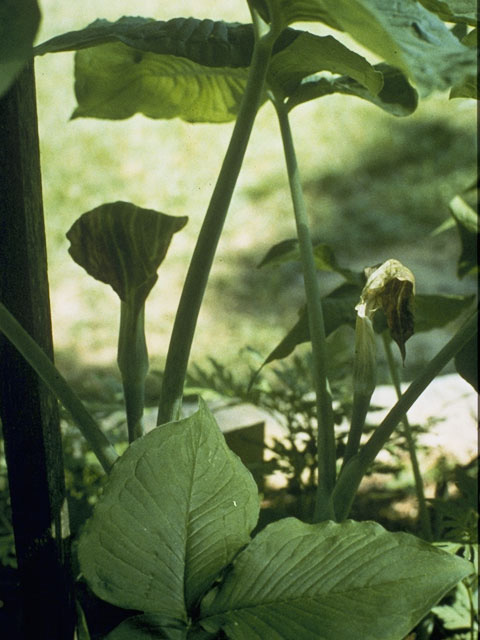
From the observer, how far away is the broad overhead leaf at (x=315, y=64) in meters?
0.56

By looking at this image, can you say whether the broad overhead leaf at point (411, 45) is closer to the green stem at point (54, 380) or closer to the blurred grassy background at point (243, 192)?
the green stem at point (54, 380)

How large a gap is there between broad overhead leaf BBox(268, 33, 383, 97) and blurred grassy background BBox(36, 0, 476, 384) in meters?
1.29

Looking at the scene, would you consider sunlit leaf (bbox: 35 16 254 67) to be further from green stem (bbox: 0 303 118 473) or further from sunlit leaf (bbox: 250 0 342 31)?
green stem (bbox: 0 303 118 473)

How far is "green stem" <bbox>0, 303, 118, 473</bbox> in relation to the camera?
0.54m

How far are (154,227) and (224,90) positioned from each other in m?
0.26

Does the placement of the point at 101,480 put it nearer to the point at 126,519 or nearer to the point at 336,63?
the point at 126,519

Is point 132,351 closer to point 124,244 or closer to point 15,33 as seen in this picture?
point 124,244

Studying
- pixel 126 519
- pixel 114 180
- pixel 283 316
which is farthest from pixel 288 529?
pixel 114 180

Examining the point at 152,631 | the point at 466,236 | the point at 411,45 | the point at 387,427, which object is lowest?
the point at 152,631

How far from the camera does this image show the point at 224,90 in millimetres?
831

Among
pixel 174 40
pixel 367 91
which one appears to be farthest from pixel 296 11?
pixel 367 91

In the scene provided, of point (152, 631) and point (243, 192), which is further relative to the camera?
point (243, 192)

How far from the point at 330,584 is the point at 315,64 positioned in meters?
0.40

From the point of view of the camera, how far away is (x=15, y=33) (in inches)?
14.8
